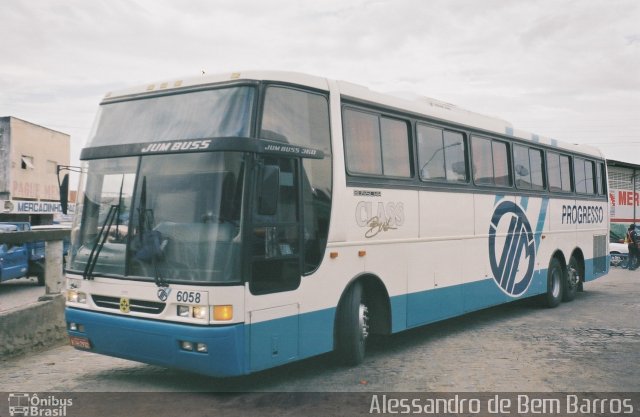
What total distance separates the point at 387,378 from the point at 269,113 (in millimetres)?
3163

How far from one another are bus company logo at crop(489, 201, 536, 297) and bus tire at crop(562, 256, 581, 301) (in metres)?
2.08

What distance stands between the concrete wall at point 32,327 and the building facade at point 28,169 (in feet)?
125

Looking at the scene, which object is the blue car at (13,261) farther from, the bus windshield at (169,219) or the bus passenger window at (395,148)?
the bus passenger window at (395,148)

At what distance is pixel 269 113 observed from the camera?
6.71m

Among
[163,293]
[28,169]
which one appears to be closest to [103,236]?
[163,293]

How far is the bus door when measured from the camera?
634cm

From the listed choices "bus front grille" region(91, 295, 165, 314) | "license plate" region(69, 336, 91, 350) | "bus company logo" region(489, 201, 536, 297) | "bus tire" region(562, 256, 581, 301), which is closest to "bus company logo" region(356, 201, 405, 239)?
"bus front grille" region(91, 295, 165, 314)

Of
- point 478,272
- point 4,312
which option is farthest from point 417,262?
point 4,312

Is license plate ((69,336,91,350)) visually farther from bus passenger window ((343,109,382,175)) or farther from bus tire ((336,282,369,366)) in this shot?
bus passenger window ((343,109,382,175))

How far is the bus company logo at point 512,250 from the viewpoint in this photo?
11.3 meters

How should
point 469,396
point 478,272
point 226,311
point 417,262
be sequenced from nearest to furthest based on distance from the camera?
point 226,311
point 469,396
point 417,262
point 478,272

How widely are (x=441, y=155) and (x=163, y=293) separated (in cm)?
505

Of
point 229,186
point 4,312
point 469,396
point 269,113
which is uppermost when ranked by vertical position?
point 269,113

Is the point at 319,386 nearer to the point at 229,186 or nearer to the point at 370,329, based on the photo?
the point at 370,329
